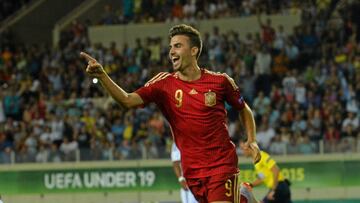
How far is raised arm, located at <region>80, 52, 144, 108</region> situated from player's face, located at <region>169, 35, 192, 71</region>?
407 mm

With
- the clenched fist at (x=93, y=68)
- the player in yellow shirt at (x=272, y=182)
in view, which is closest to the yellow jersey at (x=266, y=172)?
the player in yellow shirt at (x=272, y=182)

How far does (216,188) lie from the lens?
851cm

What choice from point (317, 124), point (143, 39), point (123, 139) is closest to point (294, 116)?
point (317, 124)

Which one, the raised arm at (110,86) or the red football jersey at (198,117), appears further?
the red football jersey at (198,117)

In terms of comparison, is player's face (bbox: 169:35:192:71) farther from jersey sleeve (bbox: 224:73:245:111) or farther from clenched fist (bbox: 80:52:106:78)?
clenched fist (bbox: 80:52:106:78)

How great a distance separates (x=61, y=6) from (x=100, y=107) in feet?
29.3

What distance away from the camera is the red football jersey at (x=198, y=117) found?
8500mm

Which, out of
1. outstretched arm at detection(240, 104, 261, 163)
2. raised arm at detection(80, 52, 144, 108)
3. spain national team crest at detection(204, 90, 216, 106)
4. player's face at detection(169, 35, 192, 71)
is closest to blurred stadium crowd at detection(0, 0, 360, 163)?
outstretched arm at detection(240, 104, 261, 163)

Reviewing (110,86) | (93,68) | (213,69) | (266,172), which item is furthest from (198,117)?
(213,69)

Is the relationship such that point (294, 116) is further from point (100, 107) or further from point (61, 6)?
point (61, 6)

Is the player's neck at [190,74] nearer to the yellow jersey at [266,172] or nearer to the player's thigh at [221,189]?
the player's thigh at [221,189]

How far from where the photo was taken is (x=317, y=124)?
2148 centimetres

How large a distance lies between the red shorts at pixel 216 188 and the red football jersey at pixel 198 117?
47mm

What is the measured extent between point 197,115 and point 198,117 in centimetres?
2
